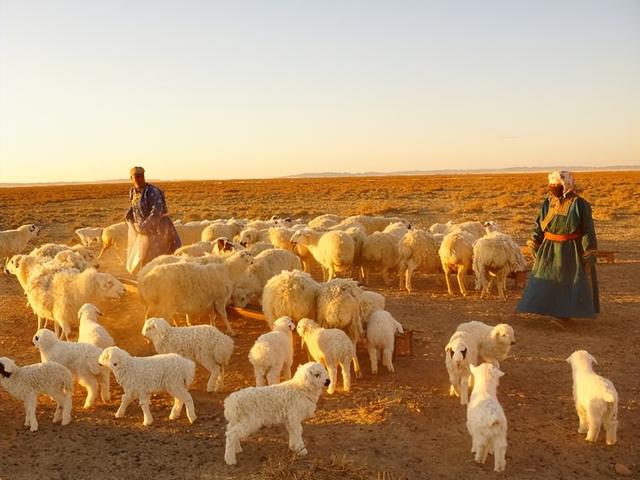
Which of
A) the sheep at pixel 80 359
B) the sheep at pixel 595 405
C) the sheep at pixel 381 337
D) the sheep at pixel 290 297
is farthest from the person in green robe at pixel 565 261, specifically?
the sheep at pixel 80 359

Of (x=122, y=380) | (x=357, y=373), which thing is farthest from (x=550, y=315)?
(x=122, y=380)

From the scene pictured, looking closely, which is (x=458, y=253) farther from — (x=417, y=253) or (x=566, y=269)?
(x=566, y=269)

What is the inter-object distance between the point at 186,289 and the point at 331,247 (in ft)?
13.3

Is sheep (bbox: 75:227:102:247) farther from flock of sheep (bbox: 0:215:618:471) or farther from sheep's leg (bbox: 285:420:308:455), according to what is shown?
sheep's leg (bbox: 285:420:308:455)

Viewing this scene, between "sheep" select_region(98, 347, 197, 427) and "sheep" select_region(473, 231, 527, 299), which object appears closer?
"sheep" select_region(98, 347, 197, 427)

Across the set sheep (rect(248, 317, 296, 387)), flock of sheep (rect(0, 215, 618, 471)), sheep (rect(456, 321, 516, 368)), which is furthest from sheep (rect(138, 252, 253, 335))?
sheep (rect(456, 321, 516, 368))

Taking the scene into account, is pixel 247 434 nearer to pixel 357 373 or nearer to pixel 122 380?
pixel 122 380

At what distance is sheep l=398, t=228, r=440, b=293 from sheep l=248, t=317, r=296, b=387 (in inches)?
220

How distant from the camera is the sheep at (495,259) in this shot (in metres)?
10.3

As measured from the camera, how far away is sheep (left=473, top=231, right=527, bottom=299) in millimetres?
10266

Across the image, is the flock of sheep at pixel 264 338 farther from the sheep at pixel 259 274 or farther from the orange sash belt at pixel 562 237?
the orange sash belt at pixel 562 237

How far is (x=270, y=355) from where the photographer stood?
5.86 metres

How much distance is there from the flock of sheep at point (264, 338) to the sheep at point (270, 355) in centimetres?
1

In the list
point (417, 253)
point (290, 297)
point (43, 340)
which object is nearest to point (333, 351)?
point (290, 297)
